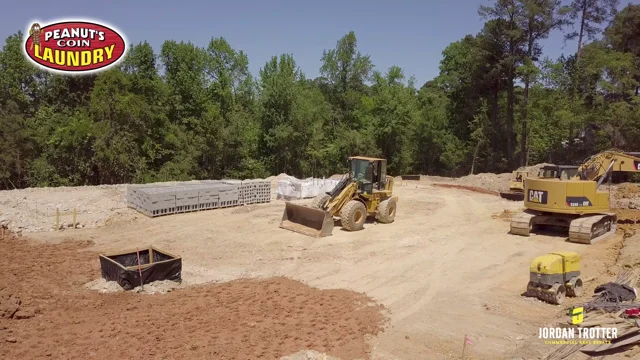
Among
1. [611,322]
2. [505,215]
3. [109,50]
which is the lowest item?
[611,322]

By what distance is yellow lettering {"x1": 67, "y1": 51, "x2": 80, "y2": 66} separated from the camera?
825 inches

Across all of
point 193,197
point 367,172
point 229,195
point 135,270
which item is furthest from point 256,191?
point 135,270

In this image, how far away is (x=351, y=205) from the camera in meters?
17.4

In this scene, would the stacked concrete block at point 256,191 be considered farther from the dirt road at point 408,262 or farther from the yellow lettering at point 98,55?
the yellow lettering at point 98,55

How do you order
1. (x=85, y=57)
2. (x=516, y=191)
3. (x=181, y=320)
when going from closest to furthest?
(x=181, y=320) < (x=85, y=57) < (x=516, y=191)

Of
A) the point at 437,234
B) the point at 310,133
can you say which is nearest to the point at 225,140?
the point at 310,133

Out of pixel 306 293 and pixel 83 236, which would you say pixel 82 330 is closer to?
pixel 306 293

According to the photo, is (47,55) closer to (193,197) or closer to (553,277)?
(193,197)

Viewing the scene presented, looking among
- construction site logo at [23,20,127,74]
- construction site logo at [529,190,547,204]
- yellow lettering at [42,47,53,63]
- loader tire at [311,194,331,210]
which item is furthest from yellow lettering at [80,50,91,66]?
construction site logo at [529,190,547,204]

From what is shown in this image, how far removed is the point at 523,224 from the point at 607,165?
385cm

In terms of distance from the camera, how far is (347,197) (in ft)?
58.7

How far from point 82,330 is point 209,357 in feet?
9.14

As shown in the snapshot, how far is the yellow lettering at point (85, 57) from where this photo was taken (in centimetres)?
2075

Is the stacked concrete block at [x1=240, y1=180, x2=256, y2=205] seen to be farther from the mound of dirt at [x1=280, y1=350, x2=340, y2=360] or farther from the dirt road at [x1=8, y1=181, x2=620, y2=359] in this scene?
the mound of dirt at [x1=280, y1=350, x2=340, y2=360]
